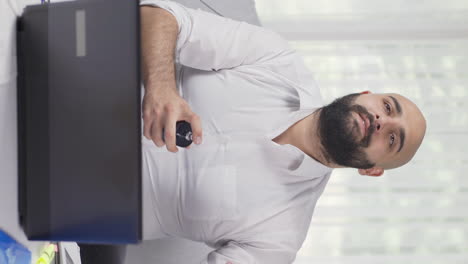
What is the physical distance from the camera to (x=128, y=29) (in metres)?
0.63

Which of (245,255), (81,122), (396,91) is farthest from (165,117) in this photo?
(396,91)

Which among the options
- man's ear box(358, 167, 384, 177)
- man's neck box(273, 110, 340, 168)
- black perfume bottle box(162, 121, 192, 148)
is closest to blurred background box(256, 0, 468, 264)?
man's ear box(358, 167, 384, 177)

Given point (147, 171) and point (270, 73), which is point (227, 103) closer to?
point (270, 73)

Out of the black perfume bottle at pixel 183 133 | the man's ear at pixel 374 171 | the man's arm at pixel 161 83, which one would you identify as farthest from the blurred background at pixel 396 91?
A: the black perfume bottle at pixel 183 133

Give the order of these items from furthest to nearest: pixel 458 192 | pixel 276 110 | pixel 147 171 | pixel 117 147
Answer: pixel 458 192 < pixel 276 110 < pixel 147 171 < pixel 117 147

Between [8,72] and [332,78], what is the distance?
3.67 ft

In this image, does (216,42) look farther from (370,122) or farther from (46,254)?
(46,254)

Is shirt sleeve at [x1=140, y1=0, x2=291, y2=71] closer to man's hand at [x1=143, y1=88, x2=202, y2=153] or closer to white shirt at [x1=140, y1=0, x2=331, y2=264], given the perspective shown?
white shirt at [x1=140, y1=0, x2=331, y2=264]

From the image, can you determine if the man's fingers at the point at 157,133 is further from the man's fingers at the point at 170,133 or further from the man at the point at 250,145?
the man at the point at 250,145

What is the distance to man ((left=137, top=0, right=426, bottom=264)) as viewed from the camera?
45.1 inches

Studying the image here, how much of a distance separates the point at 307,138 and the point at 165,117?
1.72ft

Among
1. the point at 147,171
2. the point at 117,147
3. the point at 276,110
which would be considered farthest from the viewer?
the point at 276,110

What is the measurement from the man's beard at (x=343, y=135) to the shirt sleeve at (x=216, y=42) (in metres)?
0.23

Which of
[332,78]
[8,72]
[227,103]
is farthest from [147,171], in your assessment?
[332,78]
